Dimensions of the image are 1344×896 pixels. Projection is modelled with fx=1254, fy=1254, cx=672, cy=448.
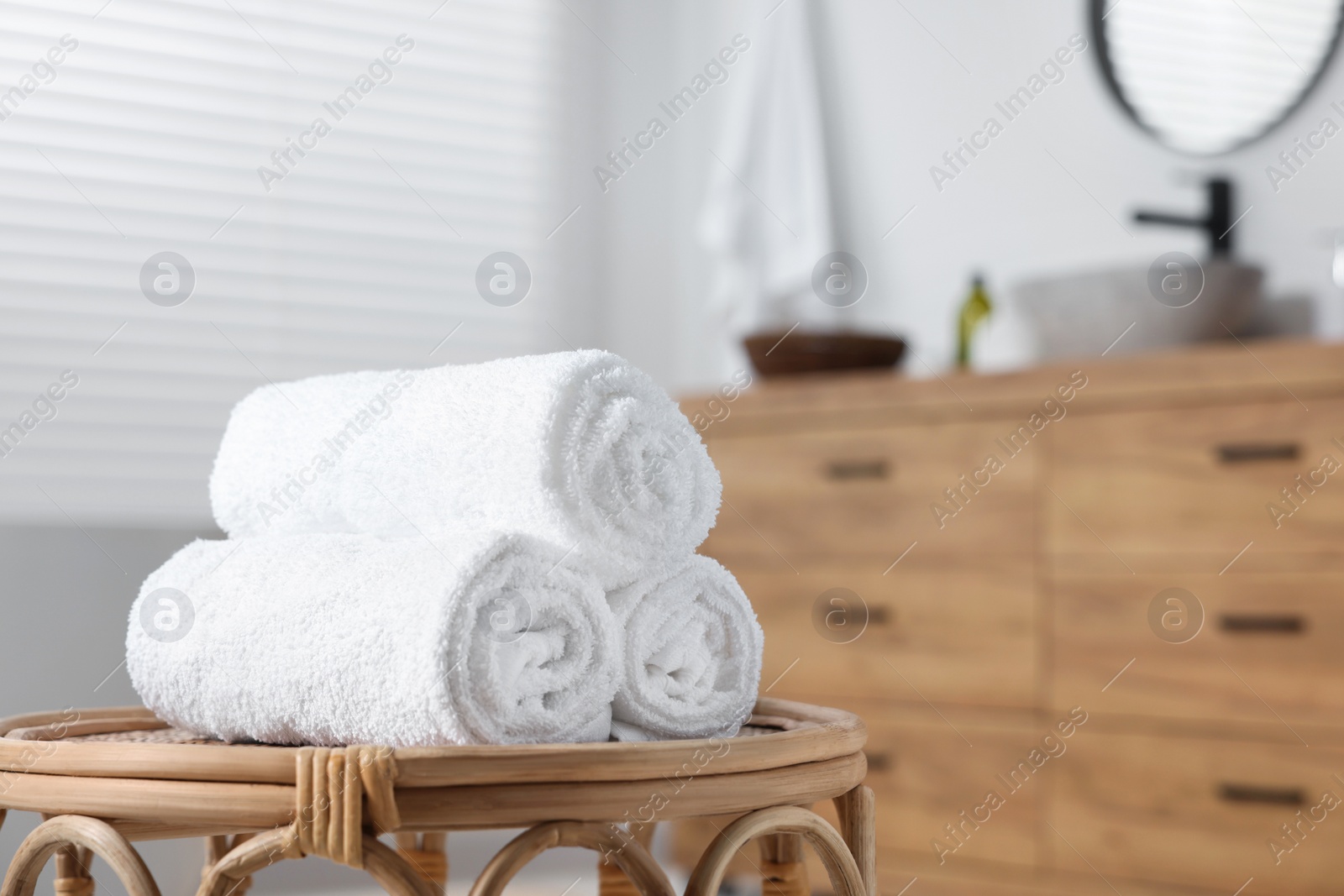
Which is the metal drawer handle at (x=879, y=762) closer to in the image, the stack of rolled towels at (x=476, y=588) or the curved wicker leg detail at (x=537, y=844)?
the stack of rolled towels at (x=476, y=588)

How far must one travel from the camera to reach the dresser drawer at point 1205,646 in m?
1.41

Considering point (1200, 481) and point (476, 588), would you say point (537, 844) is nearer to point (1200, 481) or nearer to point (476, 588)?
point (476, 588)

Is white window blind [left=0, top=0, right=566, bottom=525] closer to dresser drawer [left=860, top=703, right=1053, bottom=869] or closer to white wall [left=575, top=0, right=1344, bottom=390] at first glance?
white wall [left=575, top=0, right=1344, bottom=390]

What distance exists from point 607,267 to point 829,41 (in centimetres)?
63

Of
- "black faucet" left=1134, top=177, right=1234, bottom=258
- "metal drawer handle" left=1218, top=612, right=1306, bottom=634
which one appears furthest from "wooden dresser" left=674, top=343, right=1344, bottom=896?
"black faucet" left=1134, top=177, right=1234, bottom=258

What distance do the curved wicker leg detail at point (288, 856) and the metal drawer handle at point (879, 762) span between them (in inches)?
52.8

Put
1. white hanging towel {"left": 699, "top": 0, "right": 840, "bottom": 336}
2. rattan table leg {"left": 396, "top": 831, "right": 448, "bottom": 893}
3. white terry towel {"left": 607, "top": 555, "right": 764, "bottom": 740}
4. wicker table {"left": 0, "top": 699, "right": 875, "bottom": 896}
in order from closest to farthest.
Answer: wicker table {"left": 0, "top": 699, "right": 875, "bottom": 896}, white terry towel {"left": 607, "top": 555, "right": 764, "bottom": 740}, rattan table leg {"left": 396, "top": 831, "right": 448, "bottom": 893}, white hanging towel {"left": 699, "top": 0, "right": 840, "bottom": 336}

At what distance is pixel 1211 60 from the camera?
1.95 metres

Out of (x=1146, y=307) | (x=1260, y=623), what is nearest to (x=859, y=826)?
(x=1260, y=623)

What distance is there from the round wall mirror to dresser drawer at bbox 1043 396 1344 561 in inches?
25.1

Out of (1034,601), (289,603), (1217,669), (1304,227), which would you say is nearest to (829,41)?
(1304,227)

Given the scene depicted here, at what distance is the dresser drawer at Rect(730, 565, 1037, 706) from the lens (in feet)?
5.41

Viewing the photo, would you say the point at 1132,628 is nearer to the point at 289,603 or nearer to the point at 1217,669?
the point at 1217,669

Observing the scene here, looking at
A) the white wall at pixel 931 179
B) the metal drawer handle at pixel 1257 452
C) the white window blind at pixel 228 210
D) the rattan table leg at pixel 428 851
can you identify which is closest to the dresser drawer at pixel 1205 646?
the metal drawer handle at pixel 1257 452
